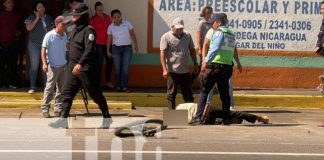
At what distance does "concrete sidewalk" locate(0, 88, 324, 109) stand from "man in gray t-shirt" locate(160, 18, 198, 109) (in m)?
1.46

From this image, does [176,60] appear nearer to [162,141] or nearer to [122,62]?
[122,62]

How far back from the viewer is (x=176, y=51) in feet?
40.8

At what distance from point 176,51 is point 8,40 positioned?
3.79m

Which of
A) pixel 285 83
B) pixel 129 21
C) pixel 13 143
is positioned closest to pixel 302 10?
pixel 285 83

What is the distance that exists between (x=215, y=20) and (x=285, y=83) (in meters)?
4.37

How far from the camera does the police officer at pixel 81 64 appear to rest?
1070 cm

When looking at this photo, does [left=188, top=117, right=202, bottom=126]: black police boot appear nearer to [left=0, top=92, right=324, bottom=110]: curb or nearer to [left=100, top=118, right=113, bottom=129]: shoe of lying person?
[left=100, top=118, right=113, bottom=129]: shoe of lying person

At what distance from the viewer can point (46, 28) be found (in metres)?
14.0

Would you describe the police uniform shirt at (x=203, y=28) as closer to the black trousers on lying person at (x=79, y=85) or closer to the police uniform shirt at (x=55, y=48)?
the police uniform shirt at (x=55, y=48)

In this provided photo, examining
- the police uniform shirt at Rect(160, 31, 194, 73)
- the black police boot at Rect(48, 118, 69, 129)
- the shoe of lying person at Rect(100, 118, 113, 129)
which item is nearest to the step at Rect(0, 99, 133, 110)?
the police uniform shirt at Rect(160, 31, 194, 73)

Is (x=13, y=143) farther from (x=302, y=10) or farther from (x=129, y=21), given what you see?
(x=302, y=10)

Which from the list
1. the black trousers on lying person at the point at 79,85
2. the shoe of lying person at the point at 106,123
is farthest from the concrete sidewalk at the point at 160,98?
the black trousers on lying person at the point at 79,85

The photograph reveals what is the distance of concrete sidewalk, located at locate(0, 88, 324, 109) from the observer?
13.8 metres

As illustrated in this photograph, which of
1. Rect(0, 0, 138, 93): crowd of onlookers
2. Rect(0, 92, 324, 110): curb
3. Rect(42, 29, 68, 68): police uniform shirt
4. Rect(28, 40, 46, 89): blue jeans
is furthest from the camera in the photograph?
Rect(0, 0, 138, 93): crowd of onlookers
